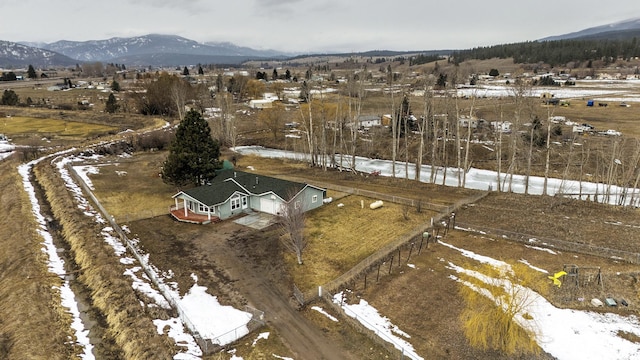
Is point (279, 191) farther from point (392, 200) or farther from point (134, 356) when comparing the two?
point (134, 356)

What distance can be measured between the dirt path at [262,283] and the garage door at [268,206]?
3.84 m

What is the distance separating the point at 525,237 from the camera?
30.7m

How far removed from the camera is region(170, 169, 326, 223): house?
36.1 metres

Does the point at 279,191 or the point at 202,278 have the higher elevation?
the point at 279,191

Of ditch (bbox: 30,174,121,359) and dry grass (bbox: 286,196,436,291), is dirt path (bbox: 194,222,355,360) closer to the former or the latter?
dry grass (bbox: 286,196,436,291)

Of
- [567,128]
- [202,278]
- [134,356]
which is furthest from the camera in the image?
[567,128]

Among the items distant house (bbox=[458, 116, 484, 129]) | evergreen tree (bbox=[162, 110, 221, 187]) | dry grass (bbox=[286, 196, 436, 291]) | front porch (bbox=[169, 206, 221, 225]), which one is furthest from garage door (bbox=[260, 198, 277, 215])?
distant house (bbox=[458, 116, 484, 129])

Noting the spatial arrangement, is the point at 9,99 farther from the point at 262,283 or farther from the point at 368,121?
the point at 262,283

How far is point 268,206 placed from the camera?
37688 millimetres

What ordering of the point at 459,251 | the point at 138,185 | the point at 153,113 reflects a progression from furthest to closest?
the point at 153,113, the point at 138,185, the point at 459,251

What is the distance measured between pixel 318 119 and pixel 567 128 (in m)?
43.5

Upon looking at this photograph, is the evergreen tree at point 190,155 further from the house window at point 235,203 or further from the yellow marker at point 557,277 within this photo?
the yellow marker at point 557,277

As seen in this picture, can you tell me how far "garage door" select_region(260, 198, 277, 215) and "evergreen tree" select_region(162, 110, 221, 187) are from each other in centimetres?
807

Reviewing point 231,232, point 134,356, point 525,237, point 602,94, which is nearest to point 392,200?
point 525,237
